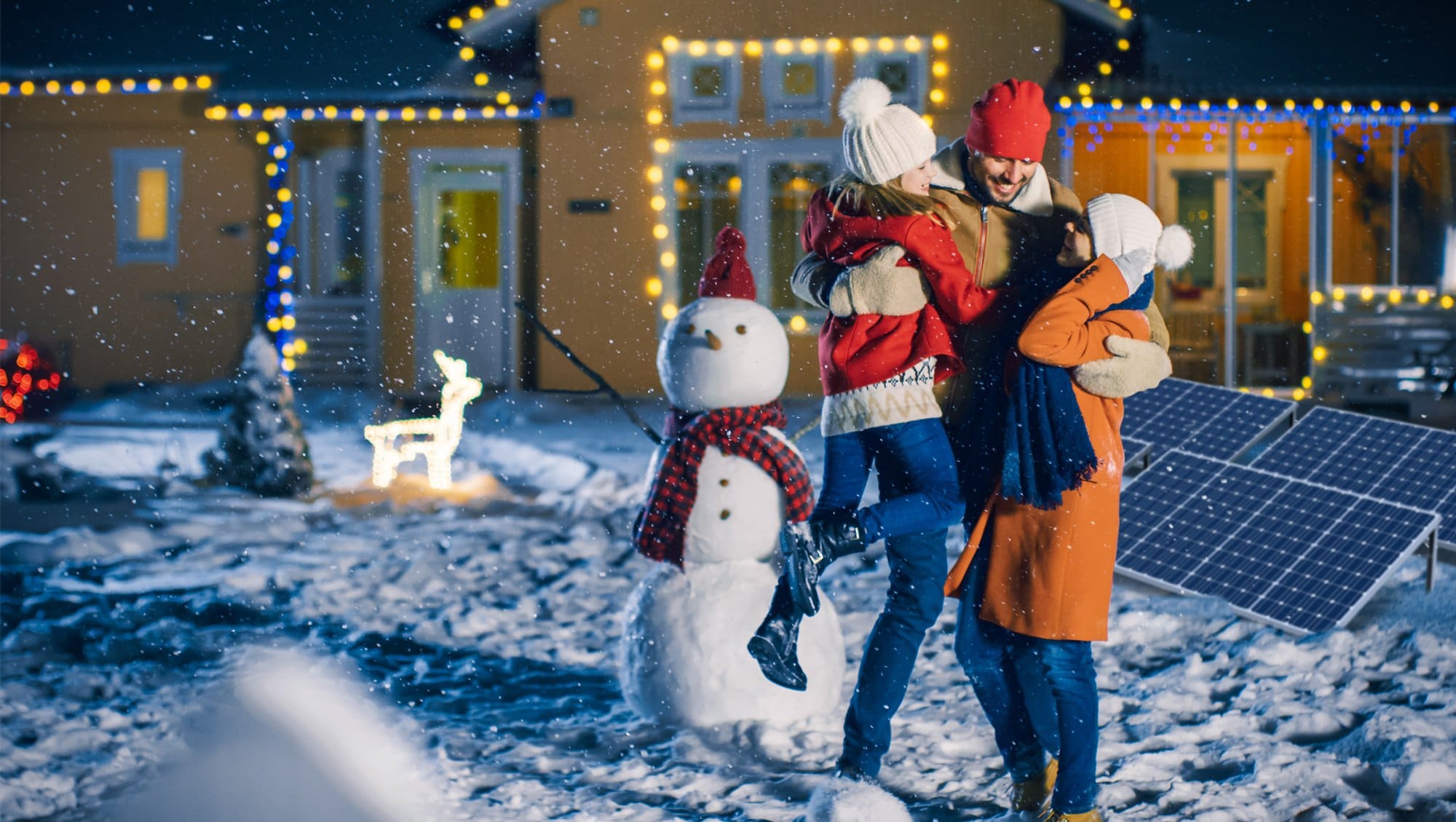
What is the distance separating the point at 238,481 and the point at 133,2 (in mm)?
10678

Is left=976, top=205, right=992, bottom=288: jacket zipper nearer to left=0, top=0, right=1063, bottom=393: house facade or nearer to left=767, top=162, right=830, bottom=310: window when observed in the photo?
left=0, top=0, right=1063, bottom=393: house facade

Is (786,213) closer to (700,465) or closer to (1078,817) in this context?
(700,465)

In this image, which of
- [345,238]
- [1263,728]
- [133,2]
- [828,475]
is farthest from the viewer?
[133,2]

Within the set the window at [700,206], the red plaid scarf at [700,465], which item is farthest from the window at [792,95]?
the red plaid scarf at [700,465]

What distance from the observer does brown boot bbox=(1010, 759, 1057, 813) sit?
3494 millimetres

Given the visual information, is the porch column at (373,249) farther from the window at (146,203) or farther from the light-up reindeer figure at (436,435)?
the light-up reindeer figure at (436,435)

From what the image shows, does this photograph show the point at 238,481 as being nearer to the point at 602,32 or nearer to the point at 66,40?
the point at 602,32

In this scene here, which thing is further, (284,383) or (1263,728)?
(284,383)

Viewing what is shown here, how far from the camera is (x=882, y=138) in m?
3.32

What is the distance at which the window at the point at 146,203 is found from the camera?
15.3 m

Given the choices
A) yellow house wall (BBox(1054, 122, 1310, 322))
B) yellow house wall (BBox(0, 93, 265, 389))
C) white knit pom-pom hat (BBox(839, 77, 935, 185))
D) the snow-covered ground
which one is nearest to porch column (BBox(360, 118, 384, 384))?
yellow house wall (BBox(0, 93, 265, 389))

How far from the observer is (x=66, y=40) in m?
16.0

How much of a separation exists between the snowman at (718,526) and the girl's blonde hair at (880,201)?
29.3 inches

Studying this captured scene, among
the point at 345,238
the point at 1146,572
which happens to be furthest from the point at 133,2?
the point at 1146,572
